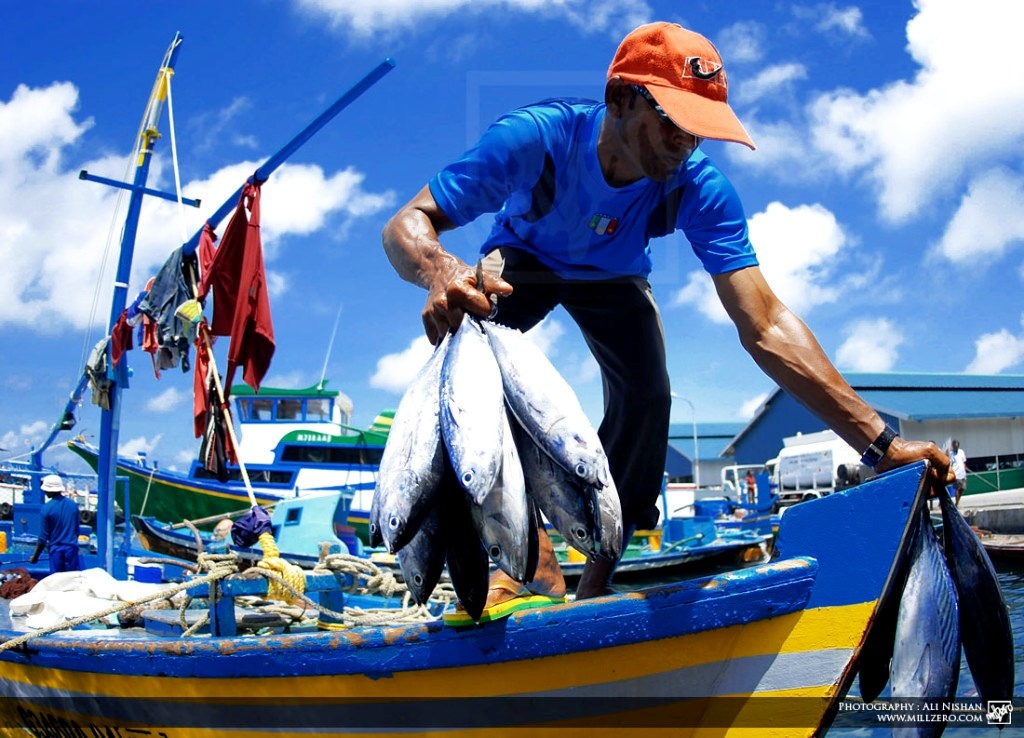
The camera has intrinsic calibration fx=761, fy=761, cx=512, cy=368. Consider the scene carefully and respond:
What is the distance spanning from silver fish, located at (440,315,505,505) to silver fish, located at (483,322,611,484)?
49 mm

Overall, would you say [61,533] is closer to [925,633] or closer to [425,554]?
[425,554]

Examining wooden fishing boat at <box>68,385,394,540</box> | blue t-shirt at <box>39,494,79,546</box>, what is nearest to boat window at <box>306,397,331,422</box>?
wooden fishing boat at <box>68,385,394,540</box>

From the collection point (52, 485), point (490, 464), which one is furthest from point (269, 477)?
point (490, 464)

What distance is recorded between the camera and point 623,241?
259 cm

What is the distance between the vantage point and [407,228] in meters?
2.02

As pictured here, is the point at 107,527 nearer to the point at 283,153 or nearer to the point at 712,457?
the point at 283,153

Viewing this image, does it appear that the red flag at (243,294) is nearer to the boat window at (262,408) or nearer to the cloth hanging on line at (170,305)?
the cloth hanging on line at (170,305)

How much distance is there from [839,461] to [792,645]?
80.9 feet

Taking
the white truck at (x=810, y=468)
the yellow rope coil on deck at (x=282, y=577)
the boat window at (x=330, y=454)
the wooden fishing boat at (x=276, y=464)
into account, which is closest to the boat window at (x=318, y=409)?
the wooden fishing boat at (x=276, y=464)

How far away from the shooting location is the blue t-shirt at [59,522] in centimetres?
821

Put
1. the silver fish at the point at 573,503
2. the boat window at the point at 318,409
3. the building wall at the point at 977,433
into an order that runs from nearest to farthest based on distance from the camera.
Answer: the silver fish at the point at 573,503, the boat window at the point at 318,409, the building wall at the point at 977,433

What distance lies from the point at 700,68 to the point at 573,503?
1293mm

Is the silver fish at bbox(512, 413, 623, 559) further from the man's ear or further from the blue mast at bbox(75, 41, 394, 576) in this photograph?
the blue mast at bbox(75, 41, 394, 576)

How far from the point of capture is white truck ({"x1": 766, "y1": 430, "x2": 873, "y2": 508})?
24391mm
